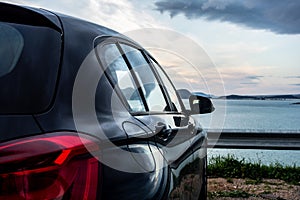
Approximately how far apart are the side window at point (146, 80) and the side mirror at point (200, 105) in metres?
0.56

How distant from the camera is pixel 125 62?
6.89ft

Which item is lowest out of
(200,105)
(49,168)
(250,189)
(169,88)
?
(250,189)

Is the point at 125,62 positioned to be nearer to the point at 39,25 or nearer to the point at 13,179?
the point at 39,25

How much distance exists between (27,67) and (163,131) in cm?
76

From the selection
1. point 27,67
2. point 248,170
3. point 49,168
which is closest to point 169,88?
point 27,67

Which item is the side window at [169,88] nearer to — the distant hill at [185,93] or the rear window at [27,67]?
the distant hill at [185,93]

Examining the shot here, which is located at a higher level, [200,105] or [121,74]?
[121,74]

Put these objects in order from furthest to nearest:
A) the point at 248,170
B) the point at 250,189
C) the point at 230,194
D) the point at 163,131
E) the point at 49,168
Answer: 1. the point at 248,170
2. the point at 250,189
3. the point at 230,194
4. the point at 163,131
5. the point at 49,168

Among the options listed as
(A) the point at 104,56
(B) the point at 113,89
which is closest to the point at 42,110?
(B) the point at 113,89

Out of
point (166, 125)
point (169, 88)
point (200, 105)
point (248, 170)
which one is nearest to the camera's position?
point (166, 125)

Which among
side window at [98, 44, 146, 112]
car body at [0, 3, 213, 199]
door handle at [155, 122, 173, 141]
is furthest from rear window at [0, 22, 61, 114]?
door handle at [155, 122, 173, 141]

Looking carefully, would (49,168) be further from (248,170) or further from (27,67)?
(248,170)

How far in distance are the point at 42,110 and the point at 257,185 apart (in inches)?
199

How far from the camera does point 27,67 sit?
143cm
